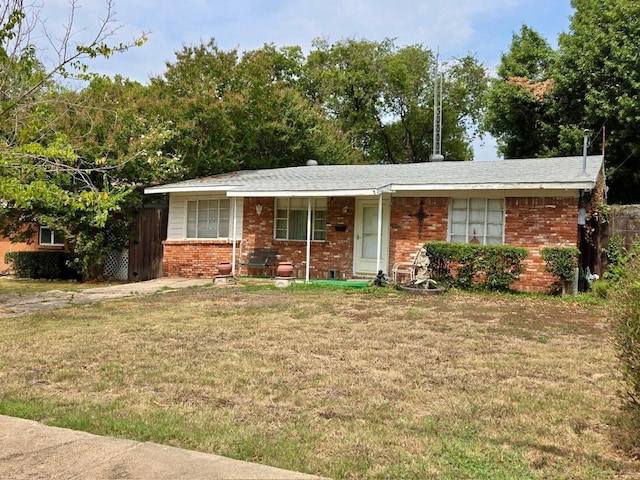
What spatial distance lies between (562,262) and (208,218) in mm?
9663

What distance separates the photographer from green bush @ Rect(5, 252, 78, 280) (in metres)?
18.3

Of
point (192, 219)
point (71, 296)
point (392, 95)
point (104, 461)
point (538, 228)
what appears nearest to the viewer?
point (104, 461)

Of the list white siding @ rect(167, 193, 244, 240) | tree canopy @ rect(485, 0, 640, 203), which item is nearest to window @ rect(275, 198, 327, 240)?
white siding @ rect(167, 193, 244, 240)

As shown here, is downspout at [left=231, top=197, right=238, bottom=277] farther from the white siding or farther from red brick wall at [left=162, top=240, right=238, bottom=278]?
the white siding

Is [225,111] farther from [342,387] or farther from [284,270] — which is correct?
[342,387]

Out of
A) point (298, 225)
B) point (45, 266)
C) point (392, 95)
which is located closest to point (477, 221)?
point (298, 225)

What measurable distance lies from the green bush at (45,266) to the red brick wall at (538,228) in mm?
13956

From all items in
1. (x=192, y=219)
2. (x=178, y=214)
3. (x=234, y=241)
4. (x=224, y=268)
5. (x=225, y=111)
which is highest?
(x=225, y=111)

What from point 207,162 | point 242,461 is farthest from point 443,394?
point 207,162

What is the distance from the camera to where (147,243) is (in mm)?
16922

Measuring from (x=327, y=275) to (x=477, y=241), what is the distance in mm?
4059

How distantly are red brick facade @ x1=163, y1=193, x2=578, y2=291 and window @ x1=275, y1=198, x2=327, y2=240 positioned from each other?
17 centimetres

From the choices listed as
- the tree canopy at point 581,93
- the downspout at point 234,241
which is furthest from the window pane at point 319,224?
the tree canopy at point 581,93

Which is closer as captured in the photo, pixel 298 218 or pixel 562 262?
pixel 562 262
